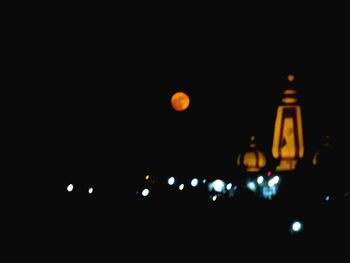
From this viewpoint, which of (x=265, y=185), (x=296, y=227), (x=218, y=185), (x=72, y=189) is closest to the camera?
(x=296, y=227)

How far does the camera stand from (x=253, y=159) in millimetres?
7441

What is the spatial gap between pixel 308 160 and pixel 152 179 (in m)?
4.05

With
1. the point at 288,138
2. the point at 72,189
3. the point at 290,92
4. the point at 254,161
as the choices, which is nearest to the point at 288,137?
the point at 288,138

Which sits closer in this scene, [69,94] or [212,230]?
[212,230]

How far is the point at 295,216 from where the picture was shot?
5633 mm

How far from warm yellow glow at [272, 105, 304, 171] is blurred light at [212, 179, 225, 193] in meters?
1.66

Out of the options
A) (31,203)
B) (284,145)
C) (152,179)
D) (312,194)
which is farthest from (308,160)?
(152,179)

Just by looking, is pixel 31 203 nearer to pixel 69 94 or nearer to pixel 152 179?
pixel 152 179

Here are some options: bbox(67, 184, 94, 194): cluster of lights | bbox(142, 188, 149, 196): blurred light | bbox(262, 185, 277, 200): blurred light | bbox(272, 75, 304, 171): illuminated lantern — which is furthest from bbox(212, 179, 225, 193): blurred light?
bbox(67, 184, 94, 194): cluster of lights

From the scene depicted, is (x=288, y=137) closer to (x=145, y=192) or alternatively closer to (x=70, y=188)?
(x=145, y=192)

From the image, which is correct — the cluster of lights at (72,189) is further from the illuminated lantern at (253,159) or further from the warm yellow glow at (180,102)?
the illuminated lantern at (253,159)

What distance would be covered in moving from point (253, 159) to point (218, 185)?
1.08 meters

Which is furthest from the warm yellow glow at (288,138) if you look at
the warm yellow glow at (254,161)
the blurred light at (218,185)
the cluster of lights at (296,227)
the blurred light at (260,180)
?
the blurred light at (218,185)

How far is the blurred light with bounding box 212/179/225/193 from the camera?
27.2ft
